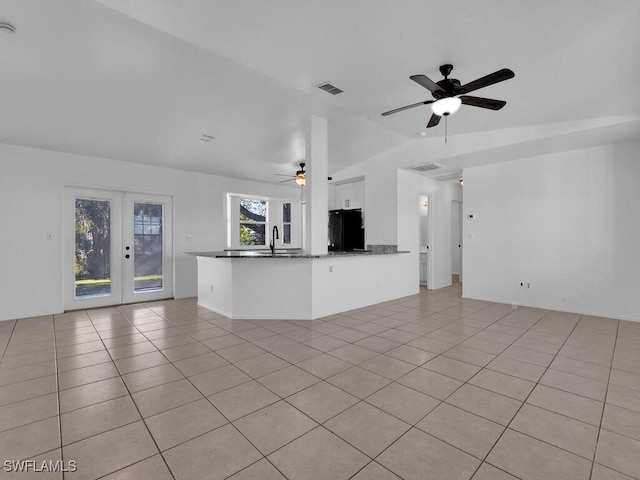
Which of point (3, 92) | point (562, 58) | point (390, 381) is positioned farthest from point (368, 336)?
point (3, 92)

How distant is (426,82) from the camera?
268 cm

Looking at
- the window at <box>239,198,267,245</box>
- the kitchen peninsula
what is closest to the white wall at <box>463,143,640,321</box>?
the kitchen peninsula

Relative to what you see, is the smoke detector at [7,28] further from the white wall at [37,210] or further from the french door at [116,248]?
the french door at [116,248]

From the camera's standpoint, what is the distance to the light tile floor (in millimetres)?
1604

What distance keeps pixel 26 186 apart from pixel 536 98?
7304 millimetres

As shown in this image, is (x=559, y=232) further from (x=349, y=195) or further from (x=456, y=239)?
(x=349, y=195)

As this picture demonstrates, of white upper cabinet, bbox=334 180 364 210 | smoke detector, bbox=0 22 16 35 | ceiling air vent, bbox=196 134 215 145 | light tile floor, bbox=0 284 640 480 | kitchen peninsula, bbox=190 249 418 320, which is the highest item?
smoke detector, bbox=0 22 16 35

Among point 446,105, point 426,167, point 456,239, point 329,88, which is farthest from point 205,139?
point 456,239

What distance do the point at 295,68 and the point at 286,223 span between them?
5418 millimetres

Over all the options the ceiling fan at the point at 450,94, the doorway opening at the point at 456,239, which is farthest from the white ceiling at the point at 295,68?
the doorway opening at the point at 456,239

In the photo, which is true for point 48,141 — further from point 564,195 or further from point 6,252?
point 564,195

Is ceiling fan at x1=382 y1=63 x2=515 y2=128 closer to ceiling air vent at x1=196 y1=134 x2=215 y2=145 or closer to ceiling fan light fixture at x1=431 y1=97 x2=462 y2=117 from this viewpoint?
ceiling fan light fixture at x1=431 y1=97 x2=462 y2=117

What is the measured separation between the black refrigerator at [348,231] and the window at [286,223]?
1325mm

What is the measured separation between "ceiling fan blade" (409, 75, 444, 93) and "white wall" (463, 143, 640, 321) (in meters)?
3.60
